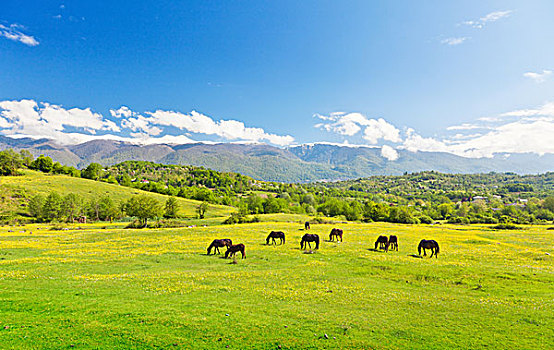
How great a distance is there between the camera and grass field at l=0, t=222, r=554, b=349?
11.3 m

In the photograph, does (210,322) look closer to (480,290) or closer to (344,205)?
(480,290)

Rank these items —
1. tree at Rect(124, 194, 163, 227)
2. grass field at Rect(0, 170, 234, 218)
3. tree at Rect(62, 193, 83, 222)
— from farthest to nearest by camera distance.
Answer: grass field at Rect(0, 170, 234, 218) → tree at Rect(62, 193, 83, 222) → tree at Rect(124, 194, 163, 227)

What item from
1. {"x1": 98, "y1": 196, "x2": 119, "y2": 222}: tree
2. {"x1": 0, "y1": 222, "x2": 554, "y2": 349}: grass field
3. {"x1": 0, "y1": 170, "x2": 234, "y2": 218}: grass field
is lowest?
{"x1": 98, "y1": 196, "x2": 119, "y2": 222}: tree

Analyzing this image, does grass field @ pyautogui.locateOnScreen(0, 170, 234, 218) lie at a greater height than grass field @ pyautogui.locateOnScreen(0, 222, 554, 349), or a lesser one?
greater

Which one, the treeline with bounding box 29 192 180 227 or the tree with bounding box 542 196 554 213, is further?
the tree with bounding box 542 196 554 213

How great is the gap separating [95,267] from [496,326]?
1191 inches

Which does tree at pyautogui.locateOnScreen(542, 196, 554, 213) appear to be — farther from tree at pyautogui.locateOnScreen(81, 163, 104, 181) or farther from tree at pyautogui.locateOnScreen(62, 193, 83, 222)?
tree at pyautogui.locateOnScreen(81, 163, 104, 181)

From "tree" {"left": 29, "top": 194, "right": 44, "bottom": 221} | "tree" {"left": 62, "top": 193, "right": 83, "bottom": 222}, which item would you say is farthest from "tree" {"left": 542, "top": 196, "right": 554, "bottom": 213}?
"tree" {"left": 29, "top": 194, "right": 44, "bottom": 221}

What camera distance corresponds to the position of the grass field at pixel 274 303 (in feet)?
36.9

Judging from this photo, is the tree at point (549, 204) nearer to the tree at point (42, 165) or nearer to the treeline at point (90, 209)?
the treeline at point (90, 209)

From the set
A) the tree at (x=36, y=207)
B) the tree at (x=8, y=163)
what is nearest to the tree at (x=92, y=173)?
the tree at (x=8, y=163)

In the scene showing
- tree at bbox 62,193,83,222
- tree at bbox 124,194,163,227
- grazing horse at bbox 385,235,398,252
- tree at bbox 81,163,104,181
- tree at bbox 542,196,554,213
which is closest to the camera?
grazing horse at bbox 385,235,398,252

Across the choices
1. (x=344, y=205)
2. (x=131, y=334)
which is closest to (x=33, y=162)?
(x=344, y=205)

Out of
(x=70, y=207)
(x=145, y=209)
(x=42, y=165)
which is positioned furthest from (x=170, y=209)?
(x=42, y=165)
